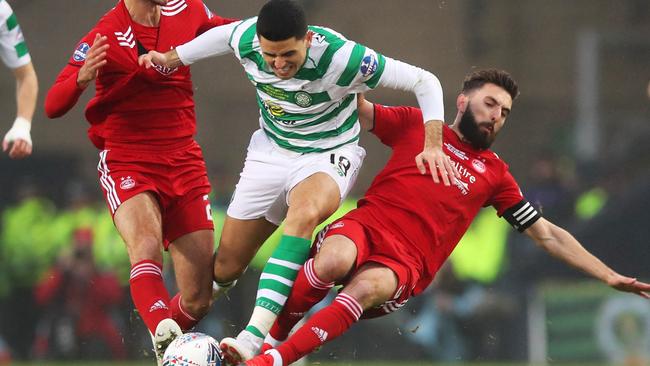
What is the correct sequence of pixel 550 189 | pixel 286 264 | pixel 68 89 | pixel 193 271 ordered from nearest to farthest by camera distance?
pixel 286 264
pixel 68 89
pixel 193 271
pixel 550 189

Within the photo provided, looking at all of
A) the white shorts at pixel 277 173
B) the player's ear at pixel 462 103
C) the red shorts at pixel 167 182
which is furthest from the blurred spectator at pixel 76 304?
the player's ear at pixel 462 103

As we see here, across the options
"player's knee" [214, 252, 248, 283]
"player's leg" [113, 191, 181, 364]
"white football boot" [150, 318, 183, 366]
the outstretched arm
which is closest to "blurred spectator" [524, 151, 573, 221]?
the outstretched arm

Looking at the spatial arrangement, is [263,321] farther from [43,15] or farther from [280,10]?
[43,15]

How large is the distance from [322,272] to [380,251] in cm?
43

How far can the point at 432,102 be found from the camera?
22.7ft

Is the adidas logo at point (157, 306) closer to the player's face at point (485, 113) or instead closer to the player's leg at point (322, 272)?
the player's leg at point (322, 272)

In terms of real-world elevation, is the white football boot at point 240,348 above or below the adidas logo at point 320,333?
below

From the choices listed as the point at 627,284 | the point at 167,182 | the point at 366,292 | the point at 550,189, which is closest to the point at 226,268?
the point at 167,182

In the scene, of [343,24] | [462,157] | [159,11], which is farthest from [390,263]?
[343,24]

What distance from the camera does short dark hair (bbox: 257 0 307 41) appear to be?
6.55m

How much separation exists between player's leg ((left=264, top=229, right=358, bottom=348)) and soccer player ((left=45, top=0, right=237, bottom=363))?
733 millimetres

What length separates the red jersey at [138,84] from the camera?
7254mm

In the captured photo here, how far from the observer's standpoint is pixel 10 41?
286 inches

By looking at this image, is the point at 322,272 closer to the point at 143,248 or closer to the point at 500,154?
the point at 143,248
